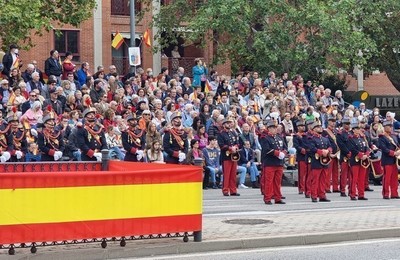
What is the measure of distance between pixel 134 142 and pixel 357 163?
5.30 metres

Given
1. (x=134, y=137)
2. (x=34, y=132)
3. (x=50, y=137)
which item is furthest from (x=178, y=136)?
(x=34, y=132)

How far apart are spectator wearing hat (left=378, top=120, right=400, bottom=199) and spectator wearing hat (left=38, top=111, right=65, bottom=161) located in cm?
767

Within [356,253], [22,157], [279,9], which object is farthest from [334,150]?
[279,9]

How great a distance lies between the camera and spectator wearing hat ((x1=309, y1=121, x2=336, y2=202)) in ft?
67.7

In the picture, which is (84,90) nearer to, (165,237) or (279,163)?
(279,163)

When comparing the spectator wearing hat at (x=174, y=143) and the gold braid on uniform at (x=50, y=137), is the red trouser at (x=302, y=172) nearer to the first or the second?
the spectator wearing hat at (x=174, y=143)

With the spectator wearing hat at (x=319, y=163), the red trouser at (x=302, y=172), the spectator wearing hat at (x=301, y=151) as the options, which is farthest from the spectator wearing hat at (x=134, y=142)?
the spectator wearing hat at (x=319, y=163)

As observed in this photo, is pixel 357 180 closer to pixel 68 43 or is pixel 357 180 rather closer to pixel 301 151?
pixel 301 151

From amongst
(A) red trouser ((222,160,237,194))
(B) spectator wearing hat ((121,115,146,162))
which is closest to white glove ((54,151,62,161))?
(B) spectator wearing hat ((121,115,146,162))

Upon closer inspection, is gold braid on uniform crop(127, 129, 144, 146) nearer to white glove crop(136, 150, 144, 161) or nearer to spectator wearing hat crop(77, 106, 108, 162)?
white glove crop(136, 150, 144, 161)

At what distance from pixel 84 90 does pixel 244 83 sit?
757 cm

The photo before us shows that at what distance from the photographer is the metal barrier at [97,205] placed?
11.5 m

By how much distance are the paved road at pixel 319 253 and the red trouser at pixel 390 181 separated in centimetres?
828

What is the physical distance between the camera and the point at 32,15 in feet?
91.3
